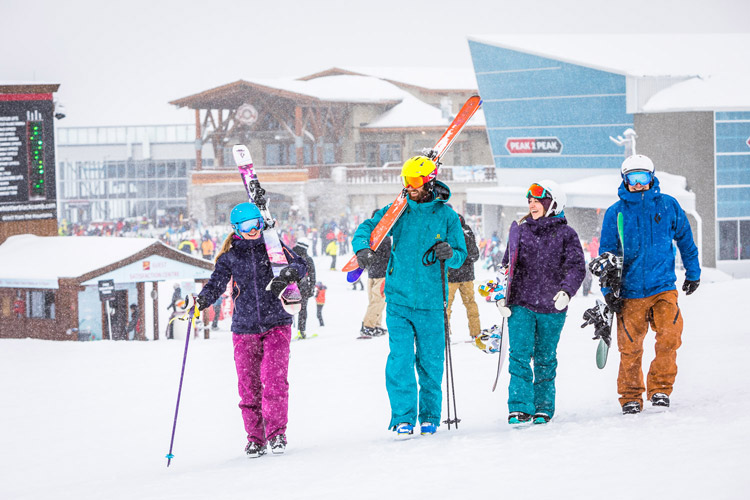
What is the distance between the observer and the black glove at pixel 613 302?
479 cm

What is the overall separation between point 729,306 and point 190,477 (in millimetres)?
6906

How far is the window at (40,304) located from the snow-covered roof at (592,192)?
14071mm

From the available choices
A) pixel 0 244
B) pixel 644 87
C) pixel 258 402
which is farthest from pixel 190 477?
pixel 644 87

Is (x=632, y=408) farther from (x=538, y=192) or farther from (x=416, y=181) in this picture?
(x=416, y=181)

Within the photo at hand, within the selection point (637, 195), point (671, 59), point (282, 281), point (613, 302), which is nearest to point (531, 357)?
point (613, 302)

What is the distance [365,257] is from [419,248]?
0.28 metres

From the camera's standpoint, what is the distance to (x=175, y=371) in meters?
9.49

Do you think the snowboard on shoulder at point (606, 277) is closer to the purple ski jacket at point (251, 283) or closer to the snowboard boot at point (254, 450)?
the purple ski jacket at point (251, 283)

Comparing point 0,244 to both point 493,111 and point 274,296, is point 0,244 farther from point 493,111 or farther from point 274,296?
point 493,111

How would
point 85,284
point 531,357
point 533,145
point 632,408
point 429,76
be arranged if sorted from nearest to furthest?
point 632,408 → point 531,357 → point 85,284 → point 533,145 → point 429,76

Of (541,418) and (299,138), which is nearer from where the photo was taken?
(541,418)

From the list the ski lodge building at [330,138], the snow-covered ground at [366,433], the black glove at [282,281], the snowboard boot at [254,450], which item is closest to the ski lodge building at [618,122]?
the ski lodge building at [330,138]

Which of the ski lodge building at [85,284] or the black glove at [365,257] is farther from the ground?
the black glove at [365,257]

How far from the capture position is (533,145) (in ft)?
102
